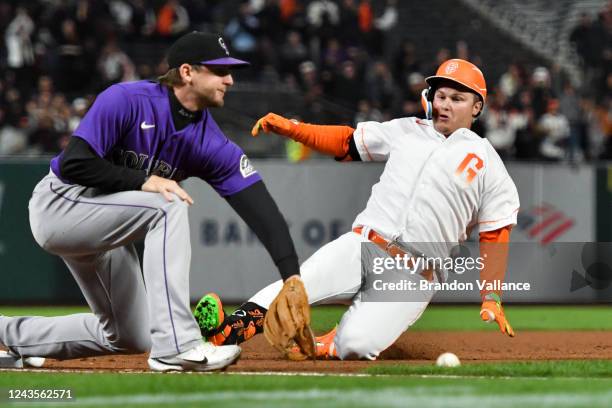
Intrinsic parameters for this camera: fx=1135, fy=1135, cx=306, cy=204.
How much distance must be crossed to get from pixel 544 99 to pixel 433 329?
812 cm

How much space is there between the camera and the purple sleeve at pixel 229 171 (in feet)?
19.1

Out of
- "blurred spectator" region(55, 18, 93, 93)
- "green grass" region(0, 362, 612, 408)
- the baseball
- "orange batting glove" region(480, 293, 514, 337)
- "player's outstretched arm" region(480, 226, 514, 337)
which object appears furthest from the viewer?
"blurred spectator" region(55, 18, 93, 93)

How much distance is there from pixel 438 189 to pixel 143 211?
210 cm

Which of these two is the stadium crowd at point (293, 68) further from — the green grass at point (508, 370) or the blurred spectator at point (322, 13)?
the green grass at point (508, 370)

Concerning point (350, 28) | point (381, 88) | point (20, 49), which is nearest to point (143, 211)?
point (20, 49)

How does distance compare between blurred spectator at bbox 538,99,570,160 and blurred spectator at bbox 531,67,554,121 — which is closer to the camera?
blurred spectator at bbox 538,99,570,160

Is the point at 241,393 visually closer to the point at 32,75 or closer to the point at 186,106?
the point at 186,106

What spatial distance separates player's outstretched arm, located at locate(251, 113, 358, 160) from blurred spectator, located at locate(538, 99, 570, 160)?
9810 mm

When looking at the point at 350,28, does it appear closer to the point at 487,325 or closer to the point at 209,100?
the point at 487,325

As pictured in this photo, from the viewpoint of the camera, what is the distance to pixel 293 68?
1769 centimetres

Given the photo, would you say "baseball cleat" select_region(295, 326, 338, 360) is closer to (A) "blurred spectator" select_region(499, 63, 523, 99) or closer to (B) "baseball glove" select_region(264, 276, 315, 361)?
(B) "baseball glove" select_region(264, 276, 315, 361)

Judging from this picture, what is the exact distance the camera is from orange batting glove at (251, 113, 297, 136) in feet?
22.6

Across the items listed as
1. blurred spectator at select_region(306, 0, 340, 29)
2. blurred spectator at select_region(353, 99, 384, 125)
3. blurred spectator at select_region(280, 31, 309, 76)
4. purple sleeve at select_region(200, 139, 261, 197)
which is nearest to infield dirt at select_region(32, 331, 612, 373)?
purple sleeve at select_region(200, 139, 261, 197)

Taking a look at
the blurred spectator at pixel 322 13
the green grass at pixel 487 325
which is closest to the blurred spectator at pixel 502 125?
the blurred spectator at pixel 322 13
